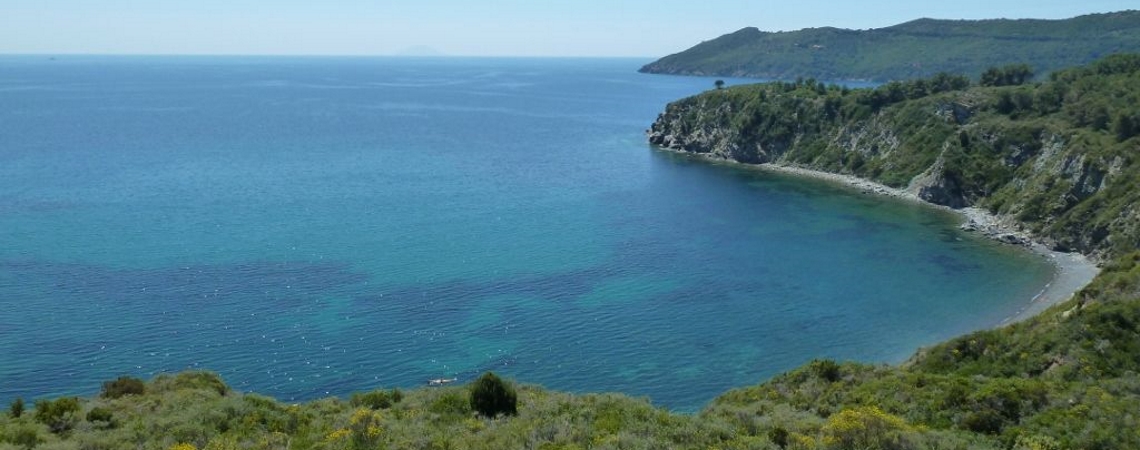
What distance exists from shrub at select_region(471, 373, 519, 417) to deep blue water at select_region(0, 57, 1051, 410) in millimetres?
20528

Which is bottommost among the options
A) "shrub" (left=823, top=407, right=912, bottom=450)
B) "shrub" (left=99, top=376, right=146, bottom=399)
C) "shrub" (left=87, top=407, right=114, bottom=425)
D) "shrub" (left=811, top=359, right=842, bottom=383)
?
"shrub" (left=811, top=359, right=842, bottom=383)

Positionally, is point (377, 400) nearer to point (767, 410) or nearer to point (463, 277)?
point (767, 410)

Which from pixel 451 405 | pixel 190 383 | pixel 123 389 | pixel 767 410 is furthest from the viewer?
pixel 190 383

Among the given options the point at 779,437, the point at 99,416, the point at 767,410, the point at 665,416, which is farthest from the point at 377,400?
the point at 779,437

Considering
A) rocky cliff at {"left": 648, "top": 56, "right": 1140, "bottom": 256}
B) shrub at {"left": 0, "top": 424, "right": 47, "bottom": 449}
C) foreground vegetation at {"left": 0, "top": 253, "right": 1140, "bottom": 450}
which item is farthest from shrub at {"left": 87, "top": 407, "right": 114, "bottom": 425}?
rocky cliff at {"left": 648, "top": 56, "right": 1140, "bottom": 256}

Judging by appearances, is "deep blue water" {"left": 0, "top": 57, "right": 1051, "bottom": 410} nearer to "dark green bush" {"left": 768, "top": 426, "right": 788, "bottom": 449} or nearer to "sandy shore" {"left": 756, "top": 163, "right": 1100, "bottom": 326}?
"sandy shore" {"left": 756, "top": 163, "right": 1100, "bottom": 326}

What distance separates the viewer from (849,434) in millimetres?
26484

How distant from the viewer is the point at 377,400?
36375mm

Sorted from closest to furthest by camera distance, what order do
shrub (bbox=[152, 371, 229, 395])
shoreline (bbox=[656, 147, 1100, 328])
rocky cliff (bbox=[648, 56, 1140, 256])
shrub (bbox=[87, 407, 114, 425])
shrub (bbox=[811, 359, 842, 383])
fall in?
1. shrub (bbox=[87, 407, 114, 425])
2. shrub (bbox=[152, 371, 229, 395])
3. shrub (bbox=[811, 359, 842, 383])
4. shoreline (bbox=[656, 147, 1100, 328])
5. rocky cliff (bbox=[648, 56, 1140, 256])

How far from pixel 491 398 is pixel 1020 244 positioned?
258 feet

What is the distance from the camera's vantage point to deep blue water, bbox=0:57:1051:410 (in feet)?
189

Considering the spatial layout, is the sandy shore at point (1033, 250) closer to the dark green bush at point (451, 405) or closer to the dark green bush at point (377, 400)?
the dark green bush at point (451, 405)

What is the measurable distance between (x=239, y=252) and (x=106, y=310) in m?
18.1

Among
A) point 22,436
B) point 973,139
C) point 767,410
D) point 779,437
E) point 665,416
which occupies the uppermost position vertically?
point 973,139
